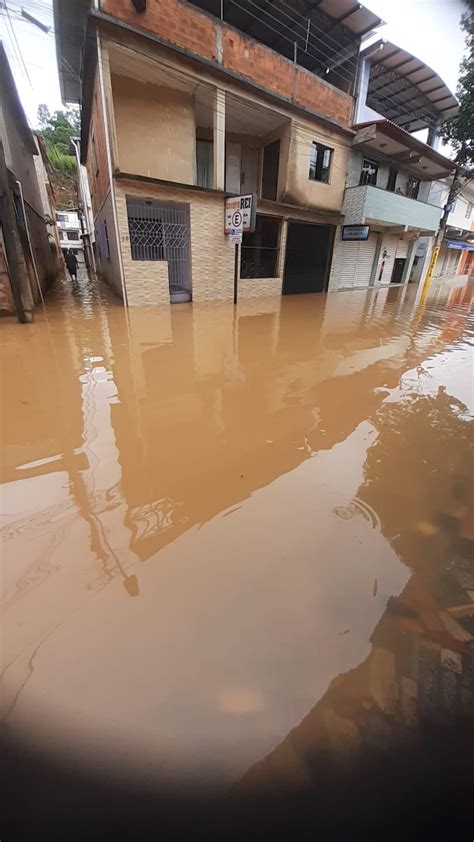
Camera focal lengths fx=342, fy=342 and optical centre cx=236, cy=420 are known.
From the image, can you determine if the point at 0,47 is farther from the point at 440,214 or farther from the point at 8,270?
the point at 440,214

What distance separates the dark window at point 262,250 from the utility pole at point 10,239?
25.7 ft

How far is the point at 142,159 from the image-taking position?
9.71m

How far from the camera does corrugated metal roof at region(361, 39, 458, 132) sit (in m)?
13.0

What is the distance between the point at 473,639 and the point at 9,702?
6.55ft

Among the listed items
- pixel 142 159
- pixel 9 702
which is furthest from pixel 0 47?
pixel 9 702

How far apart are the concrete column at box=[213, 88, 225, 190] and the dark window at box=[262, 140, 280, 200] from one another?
3794 millimetres

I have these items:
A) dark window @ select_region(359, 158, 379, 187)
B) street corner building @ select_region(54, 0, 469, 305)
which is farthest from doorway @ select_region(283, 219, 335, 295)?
dark window @ select_region(359, 158, 379, 187)

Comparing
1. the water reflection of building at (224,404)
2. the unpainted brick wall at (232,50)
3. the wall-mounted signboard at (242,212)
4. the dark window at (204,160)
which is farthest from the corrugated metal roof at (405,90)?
the water reflection of building at (224,404)

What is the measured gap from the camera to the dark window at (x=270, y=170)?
1306 centimetres

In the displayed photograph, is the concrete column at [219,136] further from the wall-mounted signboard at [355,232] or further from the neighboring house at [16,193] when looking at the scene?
the wall-mounted signboard at [355,232]

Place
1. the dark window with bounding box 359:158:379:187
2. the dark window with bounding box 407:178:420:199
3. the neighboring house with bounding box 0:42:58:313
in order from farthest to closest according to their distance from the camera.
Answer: the dark window with bounding box 407:178:420:199, the dark window with bounding box 359:158:379:187, the neighboring house with bounding box 0:42:58:313

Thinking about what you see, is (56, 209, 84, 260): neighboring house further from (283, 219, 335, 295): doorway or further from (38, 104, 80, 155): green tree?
(283, 219, 335, 295): doorway

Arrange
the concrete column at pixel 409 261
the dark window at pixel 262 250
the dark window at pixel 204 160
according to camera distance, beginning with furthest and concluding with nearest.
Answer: the concrete column at pixel 409 261 < the dark window at pixel 262 250 < the dark window at pixel 204 160

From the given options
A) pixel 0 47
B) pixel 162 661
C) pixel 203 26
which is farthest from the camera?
pixel 203 26
